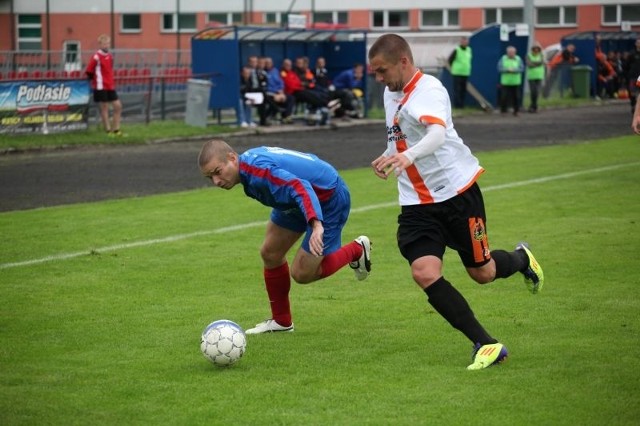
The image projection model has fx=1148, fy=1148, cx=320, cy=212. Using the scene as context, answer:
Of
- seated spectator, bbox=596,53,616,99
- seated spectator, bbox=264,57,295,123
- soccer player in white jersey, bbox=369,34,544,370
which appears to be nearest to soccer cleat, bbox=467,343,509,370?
soccer player in white jersey, bbox=369,34,544,370

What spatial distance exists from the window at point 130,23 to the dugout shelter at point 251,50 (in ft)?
71.1

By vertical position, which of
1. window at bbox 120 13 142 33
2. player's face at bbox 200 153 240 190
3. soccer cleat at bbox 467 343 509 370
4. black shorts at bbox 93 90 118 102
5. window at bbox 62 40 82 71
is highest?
window at bbox 120 13 142 33

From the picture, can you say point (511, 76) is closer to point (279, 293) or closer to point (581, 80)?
point (581, 80)

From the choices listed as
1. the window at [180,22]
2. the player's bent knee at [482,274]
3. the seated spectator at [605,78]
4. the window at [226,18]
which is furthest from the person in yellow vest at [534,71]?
the player's bent knee at [482,274]

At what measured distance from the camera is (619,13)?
5741cm

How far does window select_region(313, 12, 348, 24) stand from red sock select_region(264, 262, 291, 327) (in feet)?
171

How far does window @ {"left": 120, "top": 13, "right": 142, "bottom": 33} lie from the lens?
53.9 m

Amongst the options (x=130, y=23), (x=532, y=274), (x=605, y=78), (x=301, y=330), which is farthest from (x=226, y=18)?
(x=532, y=274)

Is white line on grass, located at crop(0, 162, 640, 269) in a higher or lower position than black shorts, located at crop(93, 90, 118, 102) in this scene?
lower

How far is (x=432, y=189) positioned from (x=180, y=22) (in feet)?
168

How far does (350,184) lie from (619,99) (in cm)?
2878

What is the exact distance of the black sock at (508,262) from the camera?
7.17 meters

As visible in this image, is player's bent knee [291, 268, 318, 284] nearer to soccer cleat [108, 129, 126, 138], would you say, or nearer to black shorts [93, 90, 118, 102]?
black shorts [93, 90, 118, 102]

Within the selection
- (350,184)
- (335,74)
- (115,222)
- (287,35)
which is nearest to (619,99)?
(335,74)
